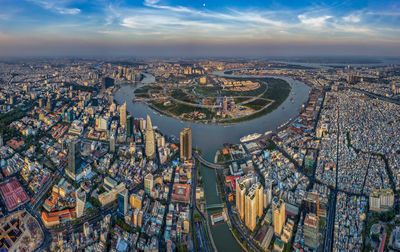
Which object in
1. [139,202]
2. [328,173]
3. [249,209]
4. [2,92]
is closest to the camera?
[249,209]

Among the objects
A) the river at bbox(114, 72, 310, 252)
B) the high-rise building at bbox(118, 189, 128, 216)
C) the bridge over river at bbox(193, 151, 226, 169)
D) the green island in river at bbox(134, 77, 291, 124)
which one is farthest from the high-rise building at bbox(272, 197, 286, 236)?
the green island in river at bbox(134, 77, 291, 124)

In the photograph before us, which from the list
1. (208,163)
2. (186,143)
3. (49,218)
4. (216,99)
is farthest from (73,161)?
(216,99)

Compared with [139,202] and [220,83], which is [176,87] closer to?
[220,83]

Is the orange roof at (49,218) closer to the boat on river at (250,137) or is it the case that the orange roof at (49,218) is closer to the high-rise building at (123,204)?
the high-rise building at (123,204)

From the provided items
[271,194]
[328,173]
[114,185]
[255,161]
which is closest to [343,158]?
[328,173]

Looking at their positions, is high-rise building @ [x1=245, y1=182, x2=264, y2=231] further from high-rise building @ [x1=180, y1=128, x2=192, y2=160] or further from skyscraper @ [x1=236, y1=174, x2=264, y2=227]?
high-rise building @ [x1=180, y1=128, x2=192, y2=160]

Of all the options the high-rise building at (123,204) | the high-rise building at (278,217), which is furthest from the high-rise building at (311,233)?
the high-rise building at (123,204)
